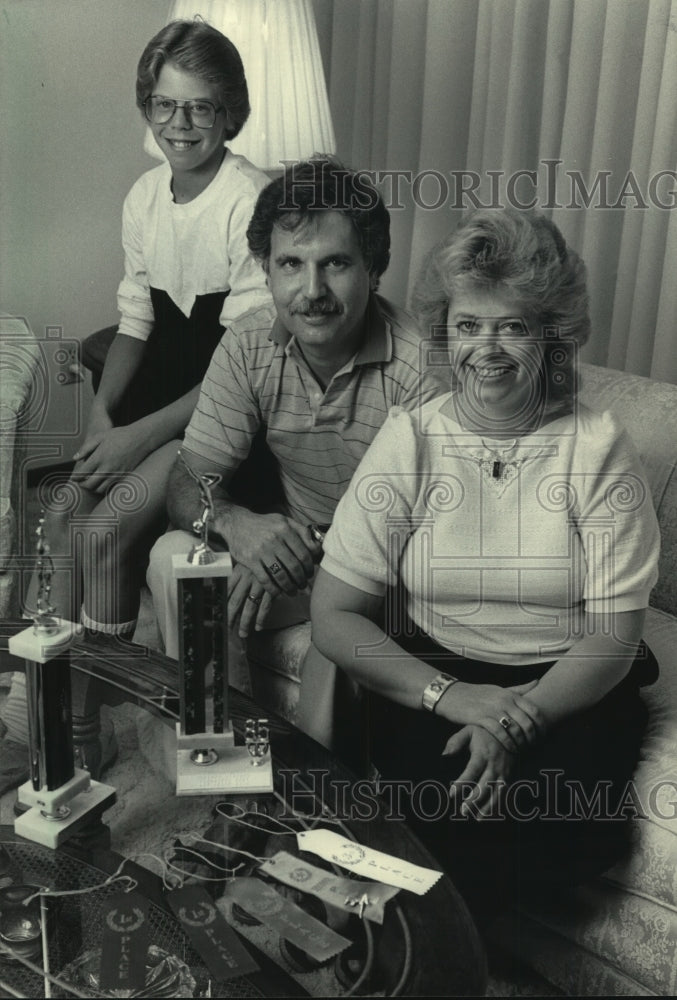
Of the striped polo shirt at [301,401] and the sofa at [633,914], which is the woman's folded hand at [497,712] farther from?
the striped polo shirt at [301,401]

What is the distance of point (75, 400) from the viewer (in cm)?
183

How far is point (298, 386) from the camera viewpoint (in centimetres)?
161

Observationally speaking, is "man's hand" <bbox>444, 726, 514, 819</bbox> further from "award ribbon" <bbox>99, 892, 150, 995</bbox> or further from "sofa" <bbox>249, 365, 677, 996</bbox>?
"award ribbon" <bbox>99, 892, 150, 995</bbox>

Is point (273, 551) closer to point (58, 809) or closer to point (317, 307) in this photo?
point (317, 307)

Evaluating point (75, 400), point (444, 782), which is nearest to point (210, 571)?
point (444, 782)

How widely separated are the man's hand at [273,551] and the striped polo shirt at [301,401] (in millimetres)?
99

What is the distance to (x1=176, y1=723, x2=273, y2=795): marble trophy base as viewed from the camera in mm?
1074

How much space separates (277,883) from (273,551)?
2.26 ft

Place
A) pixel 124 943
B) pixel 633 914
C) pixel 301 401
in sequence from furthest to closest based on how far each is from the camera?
1. pixel 301 401
2. pixel 633 914
3. pixel 124 943

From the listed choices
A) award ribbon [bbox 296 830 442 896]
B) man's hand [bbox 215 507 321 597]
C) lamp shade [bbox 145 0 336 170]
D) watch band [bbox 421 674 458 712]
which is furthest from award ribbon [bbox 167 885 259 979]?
lamp shade [bbox 145 0 336 170]

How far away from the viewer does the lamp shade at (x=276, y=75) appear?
65.6 inches

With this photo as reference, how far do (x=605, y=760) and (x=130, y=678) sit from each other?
1.95 feet

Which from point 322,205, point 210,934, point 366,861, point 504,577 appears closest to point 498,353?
point 504,577

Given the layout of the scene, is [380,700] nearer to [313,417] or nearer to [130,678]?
[130,678]
